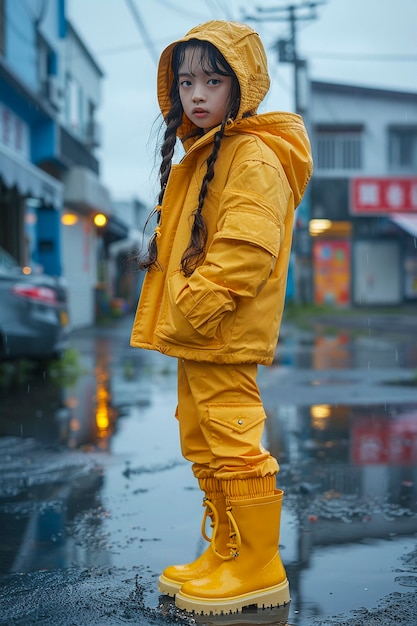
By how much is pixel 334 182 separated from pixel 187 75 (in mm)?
27137

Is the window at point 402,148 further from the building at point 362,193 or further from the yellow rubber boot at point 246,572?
the yellow rubber boot at point 246,572

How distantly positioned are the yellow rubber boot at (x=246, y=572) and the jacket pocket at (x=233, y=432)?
0.15 meters

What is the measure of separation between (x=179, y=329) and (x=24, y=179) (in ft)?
26.1

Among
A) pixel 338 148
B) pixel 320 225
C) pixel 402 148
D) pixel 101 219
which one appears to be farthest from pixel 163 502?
pixel 402 148

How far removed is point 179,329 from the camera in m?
2.56

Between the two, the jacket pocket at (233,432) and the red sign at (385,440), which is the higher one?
the jacket pocket at (233,432)

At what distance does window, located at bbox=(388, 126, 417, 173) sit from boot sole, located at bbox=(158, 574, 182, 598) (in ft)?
92.6

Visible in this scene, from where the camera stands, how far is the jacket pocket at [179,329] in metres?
2.54

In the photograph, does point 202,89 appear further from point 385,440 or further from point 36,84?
point 36,84

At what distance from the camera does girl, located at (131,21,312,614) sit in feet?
8.34

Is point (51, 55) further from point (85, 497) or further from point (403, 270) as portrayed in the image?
point (403, 270)

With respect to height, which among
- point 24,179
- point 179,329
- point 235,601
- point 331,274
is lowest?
point 235,601

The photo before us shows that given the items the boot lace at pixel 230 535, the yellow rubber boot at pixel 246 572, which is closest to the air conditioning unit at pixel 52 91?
the boot lace at pixel 230 535

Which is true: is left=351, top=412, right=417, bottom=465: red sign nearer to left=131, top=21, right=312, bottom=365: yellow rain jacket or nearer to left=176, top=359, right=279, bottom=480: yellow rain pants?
left=176, top=359, right=279, bottom=480: yellow rain pants
